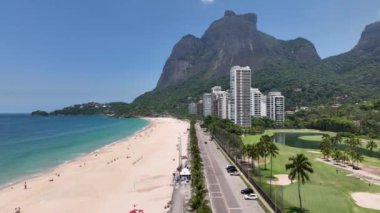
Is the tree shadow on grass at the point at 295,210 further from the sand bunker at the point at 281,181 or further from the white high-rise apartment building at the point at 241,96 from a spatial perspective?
the white high-rise apartment building at the point at 241,96

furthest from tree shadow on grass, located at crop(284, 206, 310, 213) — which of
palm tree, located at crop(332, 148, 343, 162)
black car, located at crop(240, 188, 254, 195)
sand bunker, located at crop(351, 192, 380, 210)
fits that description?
palm tree, located at crop(332, 148, 343, 162)

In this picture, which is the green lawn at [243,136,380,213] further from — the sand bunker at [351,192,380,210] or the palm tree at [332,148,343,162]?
the palm tree at [332,148,343,162]

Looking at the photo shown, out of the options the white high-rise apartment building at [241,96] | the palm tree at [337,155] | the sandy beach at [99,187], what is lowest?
the sandy beach at [99,187]

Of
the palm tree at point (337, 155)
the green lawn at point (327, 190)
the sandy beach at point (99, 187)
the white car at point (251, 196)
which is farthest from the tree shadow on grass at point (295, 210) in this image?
the palm tree at point (337, 155)

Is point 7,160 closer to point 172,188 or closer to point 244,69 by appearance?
point 172,188

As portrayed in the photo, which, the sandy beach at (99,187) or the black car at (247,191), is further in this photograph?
the sandy beach at (99,187)

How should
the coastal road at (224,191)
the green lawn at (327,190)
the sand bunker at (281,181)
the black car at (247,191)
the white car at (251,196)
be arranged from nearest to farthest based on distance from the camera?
1. the coastal road at (224,191)
2. the green lawn at (327,190)
3. the white car at (251,196)
4. the black car at (247,191)
5. the sand bunker at (281,181)
